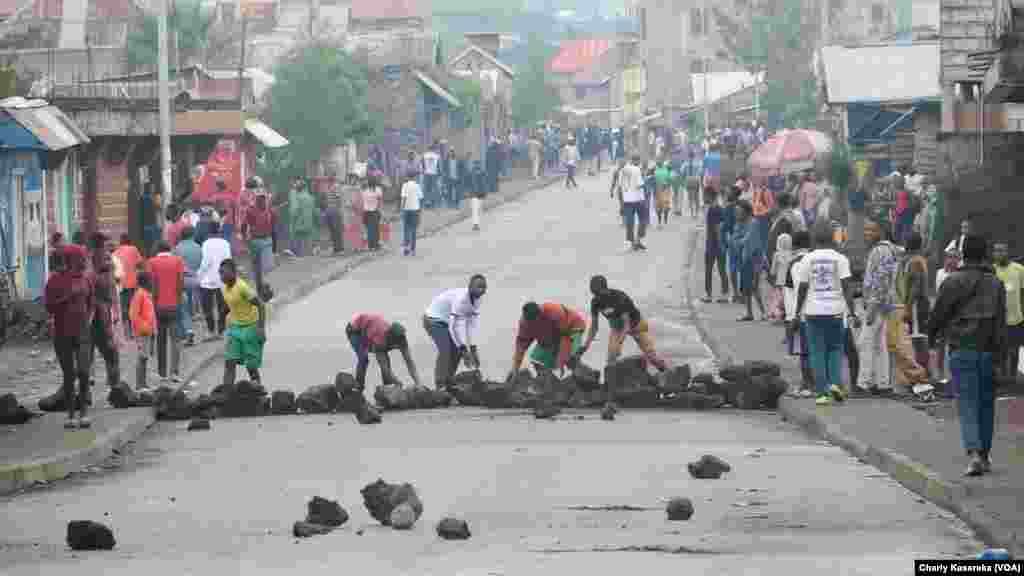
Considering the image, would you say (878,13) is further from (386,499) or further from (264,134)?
(386,499)

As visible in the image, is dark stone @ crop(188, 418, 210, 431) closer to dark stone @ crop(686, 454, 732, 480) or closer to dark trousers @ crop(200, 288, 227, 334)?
dark stone @ crop(686, 454, 732, 480)

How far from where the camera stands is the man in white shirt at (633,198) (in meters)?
45.1

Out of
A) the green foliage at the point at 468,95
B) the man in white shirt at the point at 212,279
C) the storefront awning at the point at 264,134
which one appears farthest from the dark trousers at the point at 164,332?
the green foliage at the point at 468,95

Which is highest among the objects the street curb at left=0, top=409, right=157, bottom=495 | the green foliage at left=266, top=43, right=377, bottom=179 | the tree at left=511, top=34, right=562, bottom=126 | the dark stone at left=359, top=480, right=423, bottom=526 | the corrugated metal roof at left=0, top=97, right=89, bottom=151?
the tree at left=511, top=34, right=562, bottom=126

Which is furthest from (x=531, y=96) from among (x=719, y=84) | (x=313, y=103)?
(x=313, y=103)

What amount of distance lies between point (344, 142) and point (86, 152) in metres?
15.9

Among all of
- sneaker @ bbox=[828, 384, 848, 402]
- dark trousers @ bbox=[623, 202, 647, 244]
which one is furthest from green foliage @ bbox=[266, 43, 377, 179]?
sneaker @ bbox=[828, 384, 848, 402]

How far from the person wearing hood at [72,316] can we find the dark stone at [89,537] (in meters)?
7.03

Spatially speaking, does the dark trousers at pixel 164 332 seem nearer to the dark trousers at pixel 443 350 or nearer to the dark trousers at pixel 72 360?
the dark trousers at pixel 443 350

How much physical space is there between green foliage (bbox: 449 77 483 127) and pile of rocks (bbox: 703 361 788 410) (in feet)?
173

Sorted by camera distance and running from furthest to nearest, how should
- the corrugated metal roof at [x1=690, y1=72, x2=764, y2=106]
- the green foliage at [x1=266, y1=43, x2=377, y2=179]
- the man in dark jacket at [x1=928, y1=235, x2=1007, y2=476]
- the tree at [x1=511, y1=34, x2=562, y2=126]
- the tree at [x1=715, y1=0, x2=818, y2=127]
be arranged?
1. the corrugated metal roof at [x1=690, y1=72, x2=764, y2=106]
2. the tree at [x1=511, y1=34, x2=562, y2=126]
3. the tree at [x1=715, y1=0, x2=818, y2=127]
4. the green foliage at [x1=266, y1=43, x2=377, y2=179]
5. the man in dark jacket at [x1=928, y1=235, x2=1007, y2=476]

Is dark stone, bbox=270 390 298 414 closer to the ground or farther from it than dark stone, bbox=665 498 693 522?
closer to the ground

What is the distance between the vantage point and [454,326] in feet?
75.2

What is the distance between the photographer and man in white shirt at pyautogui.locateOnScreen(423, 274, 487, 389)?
74.8 feet
